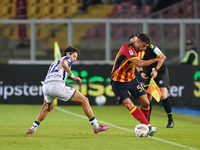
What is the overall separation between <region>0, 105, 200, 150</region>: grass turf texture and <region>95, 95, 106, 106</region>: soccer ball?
2187mm

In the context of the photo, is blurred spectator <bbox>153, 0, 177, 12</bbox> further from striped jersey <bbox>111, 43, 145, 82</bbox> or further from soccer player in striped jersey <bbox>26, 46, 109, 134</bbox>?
soccer player in striped jersey <bbox>26, 46, 109, 134</bbox>

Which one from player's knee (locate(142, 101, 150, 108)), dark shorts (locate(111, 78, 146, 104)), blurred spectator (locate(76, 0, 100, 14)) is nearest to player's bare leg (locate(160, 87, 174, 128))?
player's knee (locate(142, 101, 150, 108))

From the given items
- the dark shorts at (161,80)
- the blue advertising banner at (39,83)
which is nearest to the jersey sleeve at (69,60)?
the dark shorts at (161,80)

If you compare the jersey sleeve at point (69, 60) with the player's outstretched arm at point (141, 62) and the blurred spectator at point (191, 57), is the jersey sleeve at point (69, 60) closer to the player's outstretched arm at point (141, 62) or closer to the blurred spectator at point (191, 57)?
the player's outstretched arm at point (141, 62)

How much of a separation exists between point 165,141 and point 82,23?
8.83m

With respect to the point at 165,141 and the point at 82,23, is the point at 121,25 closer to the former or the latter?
the point at 82,23

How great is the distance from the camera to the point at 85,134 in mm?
8055

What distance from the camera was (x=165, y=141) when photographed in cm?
720

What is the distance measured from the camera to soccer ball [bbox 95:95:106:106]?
1458cm

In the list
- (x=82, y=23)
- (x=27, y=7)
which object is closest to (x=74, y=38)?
(x=82, y=23)

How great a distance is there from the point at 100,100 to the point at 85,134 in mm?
6519

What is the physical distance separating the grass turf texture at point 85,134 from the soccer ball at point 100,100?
86.1 inches

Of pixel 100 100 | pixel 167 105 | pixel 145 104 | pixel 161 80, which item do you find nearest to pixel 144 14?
pixel 100 100

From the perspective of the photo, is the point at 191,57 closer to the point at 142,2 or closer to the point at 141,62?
the point at 142,2
